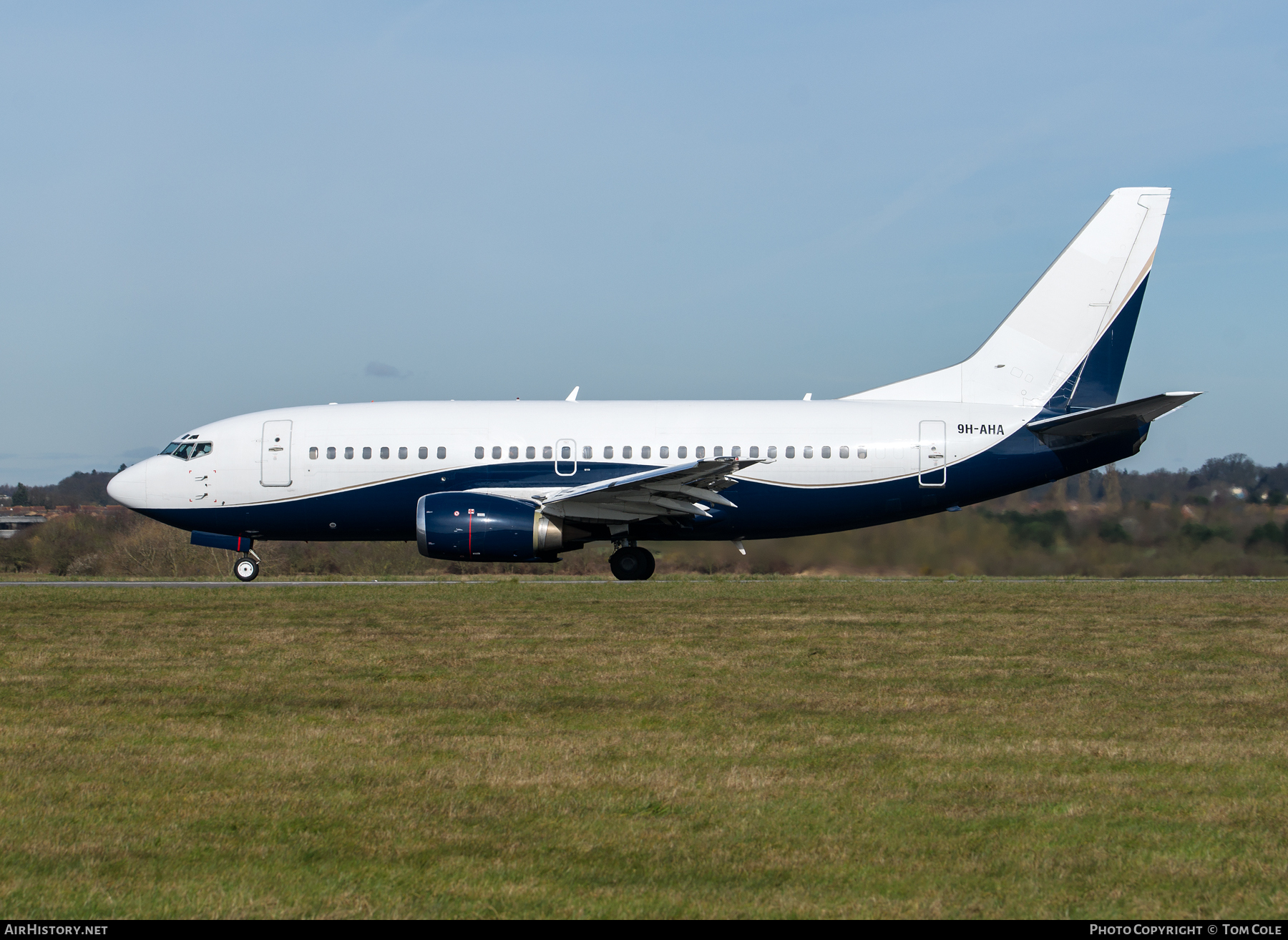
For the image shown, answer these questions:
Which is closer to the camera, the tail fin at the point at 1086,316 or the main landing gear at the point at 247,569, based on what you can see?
the tail fin at the point at 1086,316

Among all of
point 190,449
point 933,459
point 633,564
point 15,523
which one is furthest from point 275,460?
point 15,523

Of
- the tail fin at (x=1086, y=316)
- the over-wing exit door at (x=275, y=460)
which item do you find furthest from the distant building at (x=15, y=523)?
the tail fin at (x=1086, y=316)

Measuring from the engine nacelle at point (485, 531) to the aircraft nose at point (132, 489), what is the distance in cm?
688

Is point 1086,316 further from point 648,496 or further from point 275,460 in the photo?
point 275,460

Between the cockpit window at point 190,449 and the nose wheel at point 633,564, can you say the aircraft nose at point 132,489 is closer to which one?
the cockpit window at point 190,449

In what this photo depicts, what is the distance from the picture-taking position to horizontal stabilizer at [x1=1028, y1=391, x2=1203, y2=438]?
73.8 ft

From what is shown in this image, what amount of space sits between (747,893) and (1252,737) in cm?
519

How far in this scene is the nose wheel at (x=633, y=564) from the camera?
26.0 metres

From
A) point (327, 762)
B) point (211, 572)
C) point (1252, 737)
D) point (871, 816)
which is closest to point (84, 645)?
point (327, 762)

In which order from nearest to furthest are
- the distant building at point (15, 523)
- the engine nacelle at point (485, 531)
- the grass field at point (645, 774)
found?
the grass field at point (645, 774) < the engine nacelle at point (485, 531) < the distant building at point (15, 523)

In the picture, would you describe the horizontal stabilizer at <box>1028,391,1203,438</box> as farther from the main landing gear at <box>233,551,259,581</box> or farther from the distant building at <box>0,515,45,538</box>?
the distant building at <box>0,515,45,538</box>

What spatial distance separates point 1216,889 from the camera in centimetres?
545

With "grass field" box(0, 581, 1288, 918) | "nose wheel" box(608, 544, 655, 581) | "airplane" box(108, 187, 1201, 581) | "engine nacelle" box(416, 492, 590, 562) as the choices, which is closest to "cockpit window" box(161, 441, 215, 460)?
"airplane" box(108, 187, 1201, 581)

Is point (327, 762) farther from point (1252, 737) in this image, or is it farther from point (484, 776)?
point (1252, 737)
